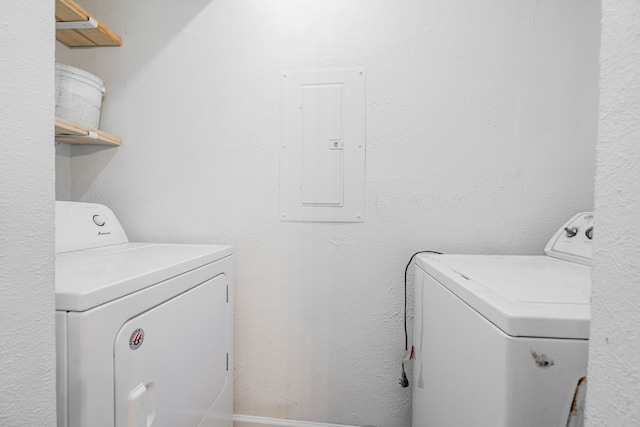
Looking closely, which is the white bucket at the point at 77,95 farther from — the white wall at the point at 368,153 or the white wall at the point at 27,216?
the white wall at the point at 27,216

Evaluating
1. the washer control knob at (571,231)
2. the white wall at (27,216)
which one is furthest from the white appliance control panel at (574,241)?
the white wall at (27,216)

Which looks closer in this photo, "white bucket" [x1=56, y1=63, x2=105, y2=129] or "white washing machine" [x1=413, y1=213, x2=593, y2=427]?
"white washing machine" [x1=413, y1=213, x2=593, y2=427]

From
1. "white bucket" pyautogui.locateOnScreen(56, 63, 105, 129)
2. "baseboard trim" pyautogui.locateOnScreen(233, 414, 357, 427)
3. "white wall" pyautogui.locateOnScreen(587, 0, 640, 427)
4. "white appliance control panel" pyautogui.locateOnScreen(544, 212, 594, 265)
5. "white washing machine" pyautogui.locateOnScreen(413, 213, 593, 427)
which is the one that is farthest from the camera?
"baseboard trim" pyautogui.locateOnScreen(233, 414, 357, 427)

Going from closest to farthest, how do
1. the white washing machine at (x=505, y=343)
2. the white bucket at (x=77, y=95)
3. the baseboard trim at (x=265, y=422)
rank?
the white washing machine at (x=505, y=343) < the white bucket at (x=77, y=95) < the baseboard trim at (x=265, y=422)

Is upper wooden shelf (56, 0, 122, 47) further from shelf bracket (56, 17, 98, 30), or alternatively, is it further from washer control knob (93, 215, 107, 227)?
washer control knob (93, 215, 107, 227)

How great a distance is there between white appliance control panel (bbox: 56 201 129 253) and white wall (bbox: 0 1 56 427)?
75 centimetres

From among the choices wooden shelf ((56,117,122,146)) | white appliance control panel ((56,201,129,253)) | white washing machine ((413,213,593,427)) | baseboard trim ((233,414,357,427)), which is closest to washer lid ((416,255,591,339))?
white washing machine ((413,213,593,427))

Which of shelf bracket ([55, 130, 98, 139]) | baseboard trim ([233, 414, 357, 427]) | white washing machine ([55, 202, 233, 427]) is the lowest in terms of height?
baseboard trim ([233, 414, 357, 427])

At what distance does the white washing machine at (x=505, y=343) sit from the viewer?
508mm

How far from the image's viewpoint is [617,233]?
321mm

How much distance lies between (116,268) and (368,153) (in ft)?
3.22

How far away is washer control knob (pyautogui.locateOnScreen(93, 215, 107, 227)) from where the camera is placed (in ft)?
4.08

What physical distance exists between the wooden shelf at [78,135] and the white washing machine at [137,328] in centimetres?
27

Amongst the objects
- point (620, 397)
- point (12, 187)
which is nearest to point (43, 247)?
point (12, 187)
